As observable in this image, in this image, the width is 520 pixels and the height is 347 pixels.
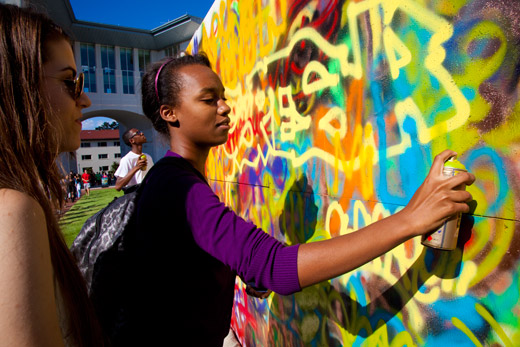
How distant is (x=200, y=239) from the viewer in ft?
3.89

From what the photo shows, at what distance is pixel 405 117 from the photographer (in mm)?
1354

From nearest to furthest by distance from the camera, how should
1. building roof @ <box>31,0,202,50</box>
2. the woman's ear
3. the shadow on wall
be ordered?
the shadow on wall
the woman's ear
building roof @ <box>31,0,202,50</box>

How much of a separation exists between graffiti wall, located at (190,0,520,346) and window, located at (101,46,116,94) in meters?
27.1

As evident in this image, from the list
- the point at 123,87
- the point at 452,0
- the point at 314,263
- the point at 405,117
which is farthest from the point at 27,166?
the point at 123,87

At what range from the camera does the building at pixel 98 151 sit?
188ft

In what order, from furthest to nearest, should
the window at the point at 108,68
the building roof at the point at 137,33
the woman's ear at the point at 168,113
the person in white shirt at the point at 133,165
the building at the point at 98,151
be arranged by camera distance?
the building at the point at 98,151
the window at the point at 108,68
the building roof at the point at 137,33
the person in white shirt at the point at 133,165
the woman's ear at the point at 168,113

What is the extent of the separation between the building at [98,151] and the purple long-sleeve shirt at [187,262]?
6009 centimetres

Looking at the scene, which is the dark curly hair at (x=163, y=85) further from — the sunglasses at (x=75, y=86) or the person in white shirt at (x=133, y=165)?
the person in white shirt at (x=133, y=165)

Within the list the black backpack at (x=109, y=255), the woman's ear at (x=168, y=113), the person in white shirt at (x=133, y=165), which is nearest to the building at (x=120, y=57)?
the person in white shirt at (x=133, y=165)

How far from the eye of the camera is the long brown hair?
877mm

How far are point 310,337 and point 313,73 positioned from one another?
5.29 ft

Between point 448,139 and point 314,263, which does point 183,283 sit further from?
point 448,139

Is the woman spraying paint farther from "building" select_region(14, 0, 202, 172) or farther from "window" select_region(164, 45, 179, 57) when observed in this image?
"window" select_region(164, 45, 179, 57)

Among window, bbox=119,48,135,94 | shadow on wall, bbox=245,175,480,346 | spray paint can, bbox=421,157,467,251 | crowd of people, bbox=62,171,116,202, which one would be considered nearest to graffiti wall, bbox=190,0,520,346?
shadow on wall, bbox=245,175,480,346
